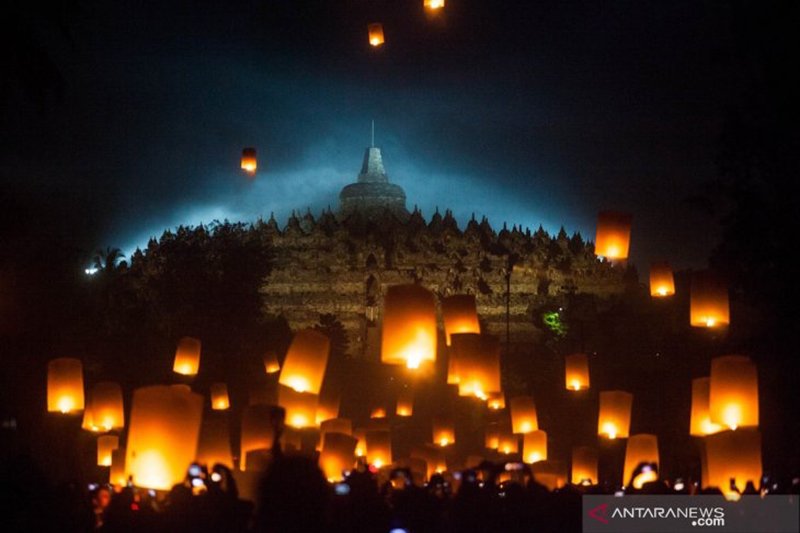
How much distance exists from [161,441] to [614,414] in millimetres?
7600

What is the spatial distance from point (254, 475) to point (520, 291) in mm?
39493

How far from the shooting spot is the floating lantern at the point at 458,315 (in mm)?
11117

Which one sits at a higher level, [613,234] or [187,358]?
[613,234]

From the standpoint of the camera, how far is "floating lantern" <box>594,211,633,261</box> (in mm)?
12953

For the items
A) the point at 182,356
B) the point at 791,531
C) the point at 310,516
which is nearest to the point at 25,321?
the point at 182,356

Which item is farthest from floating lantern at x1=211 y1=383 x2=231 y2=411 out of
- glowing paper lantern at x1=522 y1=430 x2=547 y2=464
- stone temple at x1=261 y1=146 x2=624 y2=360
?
stone temple at x1=261 y1=146 x2=624 y2=360

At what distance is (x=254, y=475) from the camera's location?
8820 mm

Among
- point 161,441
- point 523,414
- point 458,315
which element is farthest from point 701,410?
point 161,441

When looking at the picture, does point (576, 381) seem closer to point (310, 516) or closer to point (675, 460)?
point (675, 460)

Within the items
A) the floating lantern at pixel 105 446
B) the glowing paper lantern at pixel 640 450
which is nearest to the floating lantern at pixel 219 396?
the floating lantern at pixel 105 446

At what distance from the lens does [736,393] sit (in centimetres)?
942

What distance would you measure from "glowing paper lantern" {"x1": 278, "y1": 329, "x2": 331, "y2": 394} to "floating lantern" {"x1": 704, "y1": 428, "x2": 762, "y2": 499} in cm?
432

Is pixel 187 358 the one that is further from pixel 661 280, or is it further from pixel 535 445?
pixel 661 280

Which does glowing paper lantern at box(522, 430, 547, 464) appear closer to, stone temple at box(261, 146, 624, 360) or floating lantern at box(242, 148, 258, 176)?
floating lantern at box(242, 148, 258, 176)
